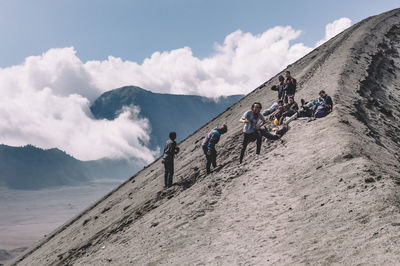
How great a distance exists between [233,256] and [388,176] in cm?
484

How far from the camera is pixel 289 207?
9336 millimetres

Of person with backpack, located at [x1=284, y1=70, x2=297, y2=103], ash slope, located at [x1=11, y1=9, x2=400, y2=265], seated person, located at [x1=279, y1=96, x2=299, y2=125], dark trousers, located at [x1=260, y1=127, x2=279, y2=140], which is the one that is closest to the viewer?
ash slope, located at [x1=11, y1=9, x2=400, y2=265]

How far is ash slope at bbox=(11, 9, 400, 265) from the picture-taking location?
7031 mm

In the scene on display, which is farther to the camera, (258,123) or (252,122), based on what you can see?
(258,123)

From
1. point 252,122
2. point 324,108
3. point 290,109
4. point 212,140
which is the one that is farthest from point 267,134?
point 290,109

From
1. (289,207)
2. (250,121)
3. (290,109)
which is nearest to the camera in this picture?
(289,207)

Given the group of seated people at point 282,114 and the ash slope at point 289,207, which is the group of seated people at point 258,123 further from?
the ash slope at point 289,207

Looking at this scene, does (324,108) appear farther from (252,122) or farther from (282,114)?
(252,122)

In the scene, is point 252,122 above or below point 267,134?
above

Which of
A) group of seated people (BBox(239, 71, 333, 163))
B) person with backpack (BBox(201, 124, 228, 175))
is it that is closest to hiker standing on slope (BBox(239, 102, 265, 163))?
group of seated people (BBox(239, 71, 333, 163))

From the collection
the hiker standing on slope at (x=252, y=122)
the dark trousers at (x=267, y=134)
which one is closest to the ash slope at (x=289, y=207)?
the dark trousers at (x=267, y=134)

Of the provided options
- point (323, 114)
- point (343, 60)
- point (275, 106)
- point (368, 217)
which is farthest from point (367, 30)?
point (368, 217)

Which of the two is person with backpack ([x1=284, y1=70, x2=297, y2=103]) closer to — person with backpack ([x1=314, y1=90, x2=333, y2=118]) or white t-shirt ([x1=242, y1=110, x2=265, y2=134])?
person with backpack ([x1=314, y1=90, x2=333, y2=118])

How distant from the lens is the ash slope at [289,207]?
7.03 metres
